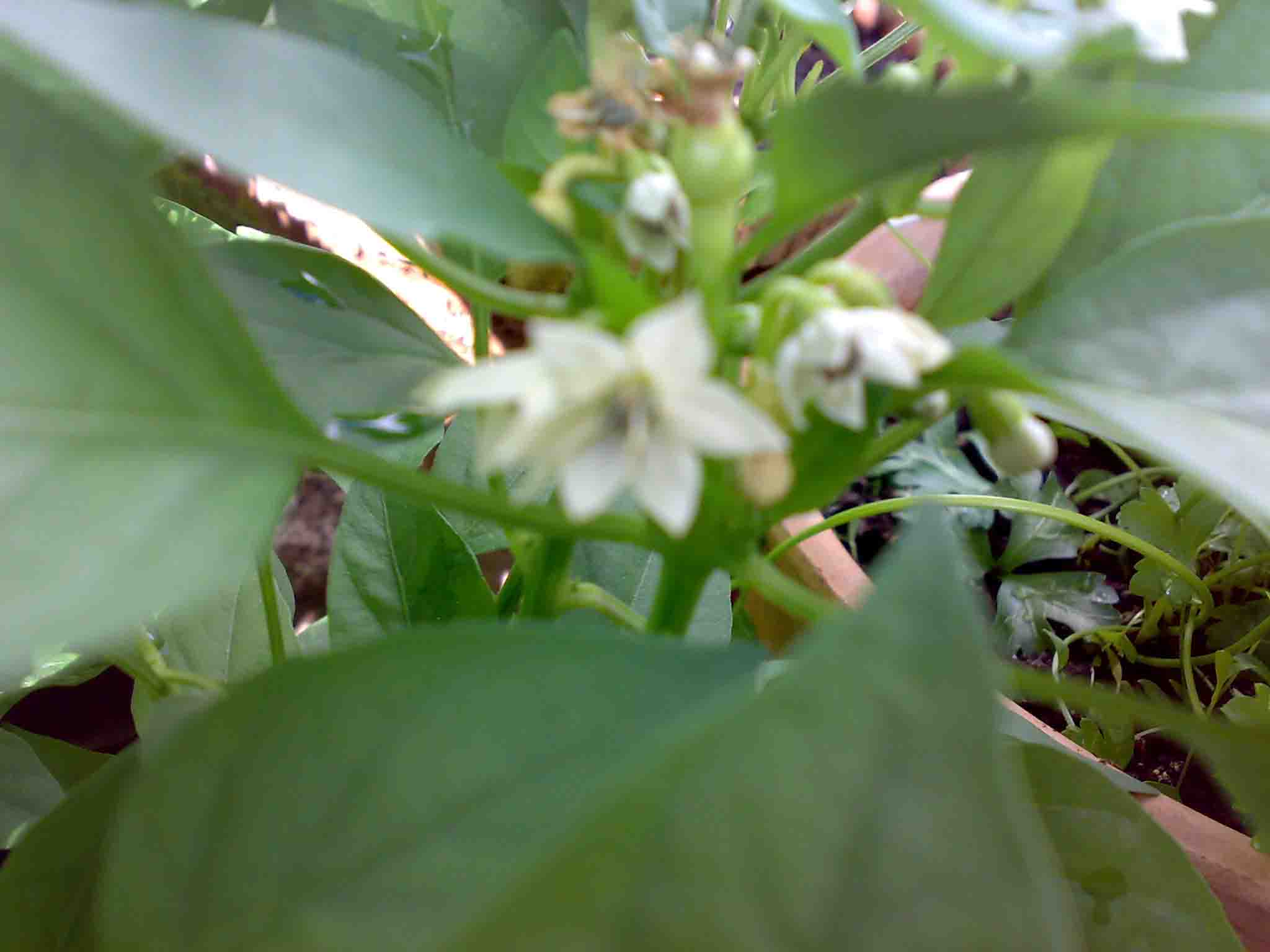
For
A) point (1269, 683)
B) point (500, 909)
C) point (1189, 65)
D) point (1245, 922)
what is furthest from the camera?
point (1269, 683)

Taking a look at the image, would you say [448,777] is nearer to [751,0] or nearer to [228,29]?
[228,29]

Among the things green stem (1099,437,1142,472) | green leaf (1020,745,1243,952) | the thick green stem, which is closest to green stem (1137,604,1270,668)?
green stem (1099,437,1142,472)

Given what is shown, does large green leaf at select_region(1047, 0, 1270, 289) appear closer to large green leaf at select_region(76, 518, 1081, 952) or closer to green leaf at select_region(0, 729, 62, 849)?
large green leaf at select_region(76, 518, 1081, 952)

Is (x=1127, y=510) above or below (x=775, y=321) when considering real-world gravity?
below

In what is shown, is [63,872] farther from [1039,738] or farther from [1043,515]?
[1043,515]

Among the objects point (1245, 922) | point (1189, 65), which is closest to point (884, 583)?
point (1189, 65)

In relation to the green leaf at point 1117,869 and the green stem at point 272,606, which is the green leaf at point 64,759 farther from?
the green leaf at point 1117,869

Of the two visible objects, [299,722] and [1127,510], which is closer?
[299,722]
